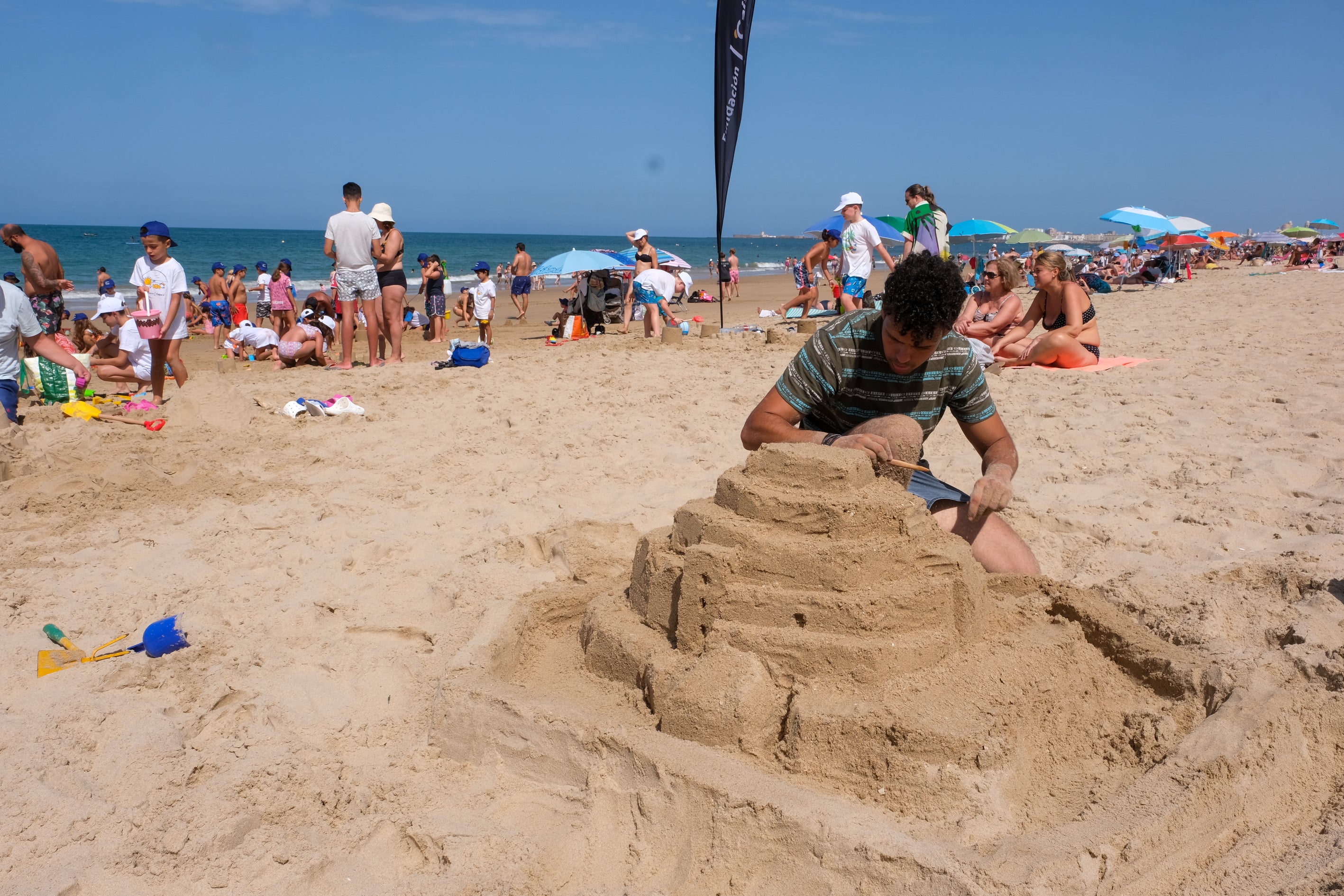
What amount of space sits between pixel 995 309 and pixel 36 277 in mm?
8215

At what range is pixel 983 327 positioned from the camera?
8320 mm

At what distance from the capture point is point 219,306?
46.7 ft

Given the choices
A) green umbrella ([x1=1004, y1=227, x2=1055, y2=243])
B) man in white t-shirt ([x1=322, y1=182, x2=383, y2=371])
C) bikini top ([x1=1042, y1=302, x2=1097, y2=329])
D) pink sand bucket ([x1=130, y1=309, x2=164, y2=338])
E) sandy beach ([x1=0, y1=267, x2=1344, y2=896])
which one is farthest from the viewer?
green umbrella ([x1=1004, y1=227, x2=1055, y2=243])

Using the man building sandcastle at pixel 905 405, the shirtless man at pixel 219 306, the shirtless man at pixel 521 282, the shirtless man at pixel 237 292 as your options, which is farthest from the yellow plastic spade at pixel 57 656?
the shirtless man at pixel 521 282

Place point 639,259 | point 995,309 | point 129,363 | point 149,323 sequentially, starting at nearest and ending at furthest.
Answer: point 149,323 → point 129,363 → point 995,309 → point 639,259

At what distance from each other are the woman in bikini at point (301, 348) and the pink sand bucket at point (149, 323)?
1.96 metres

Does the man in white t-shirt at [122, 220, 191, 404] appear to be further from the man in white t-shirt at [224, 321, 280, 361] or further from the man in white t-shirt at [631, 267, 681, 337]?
the man in white t-shirt at [631, 267, 681, 337]

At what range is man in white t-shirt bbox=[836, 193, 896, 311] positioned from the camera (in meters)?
9.84

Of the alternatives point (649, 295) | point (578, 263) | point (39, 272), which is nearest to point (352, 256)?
point (39, 272)

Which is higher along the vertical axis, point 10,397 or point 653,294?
point 653,294

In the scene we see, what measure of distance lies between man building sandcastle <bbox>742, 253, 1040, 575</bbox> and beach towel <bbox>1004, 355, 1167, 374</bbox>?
4516 millimetres

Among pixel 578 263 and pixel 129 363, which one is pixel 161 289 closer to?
pixel 129 363

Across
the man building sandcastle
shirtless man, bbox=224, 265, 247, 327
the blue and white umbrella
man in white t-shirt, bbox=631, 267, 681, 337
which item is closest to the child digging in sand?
man in white t-shirt, bbox=631, 267, 681, 337

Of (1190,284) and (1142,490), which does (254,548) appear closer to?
(1142,490)
